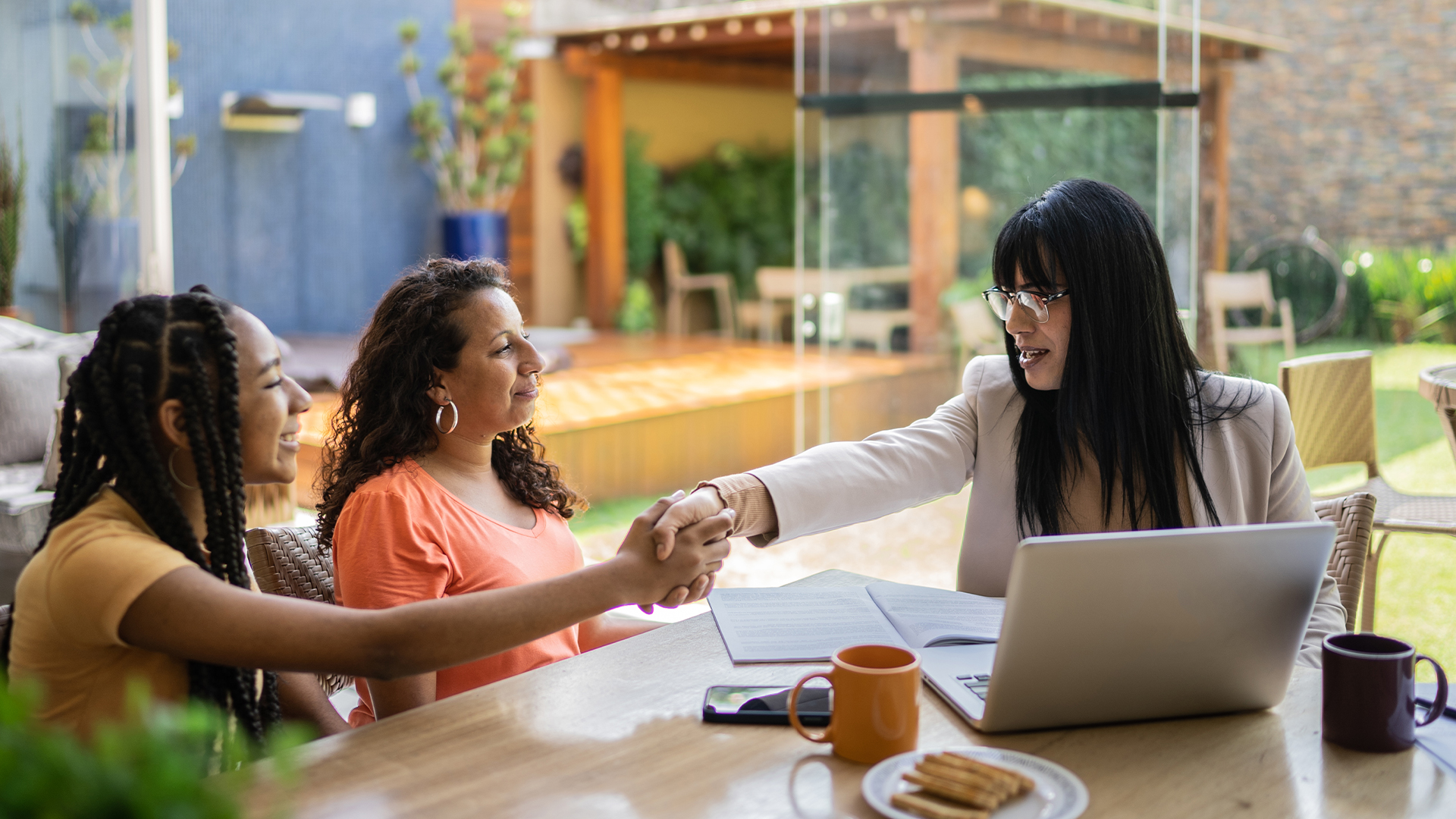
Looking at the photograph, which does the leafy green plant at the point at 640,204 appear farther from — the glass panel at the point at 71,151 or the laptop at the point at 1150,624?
the laptop at the point at 1150,624

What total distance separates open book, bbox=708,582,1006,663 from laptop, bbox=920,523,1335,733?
0.72ft

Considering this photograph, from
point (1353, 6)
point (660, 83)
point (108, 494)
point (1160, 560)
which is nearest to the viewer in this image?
point (1160, 560)

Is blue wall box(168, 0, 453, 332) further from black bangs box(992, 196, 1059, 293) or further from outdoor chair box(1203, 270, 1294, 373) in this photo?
black bangs box(992, 196, 1059, 293)

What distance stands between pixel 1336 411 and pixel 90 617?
3.20 meters

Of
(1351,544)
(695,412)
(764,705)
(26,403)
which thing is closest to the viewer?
(764,705)

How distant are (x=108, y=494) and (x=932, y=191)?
4453 mm

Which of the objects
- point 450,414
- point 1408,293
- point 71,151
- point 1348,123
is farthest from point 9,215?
point 1348,123

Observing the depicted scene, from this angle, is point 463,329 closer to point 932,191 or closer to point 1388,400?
point 932,191

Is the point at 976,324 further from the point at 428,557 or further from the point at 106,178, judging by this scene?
the point at 106,178

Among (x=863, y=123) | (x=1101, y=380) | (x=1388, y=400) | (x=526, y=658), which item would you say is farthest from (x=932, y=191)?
(x=526, y=658)

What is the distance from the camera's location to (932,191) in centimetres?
535

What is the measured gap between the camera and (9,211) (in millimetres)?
6086

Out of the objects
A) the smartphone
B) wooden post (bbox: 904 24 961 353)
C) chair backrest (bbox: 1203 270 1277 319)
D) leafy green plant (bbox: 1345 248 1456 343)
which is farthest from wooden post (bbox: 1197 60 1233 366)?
the smartphone

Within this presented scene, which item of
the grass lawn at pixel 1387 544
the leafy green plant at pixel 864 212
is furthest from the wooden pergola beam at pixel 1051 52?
the grass lawn at pixel 1387 544
